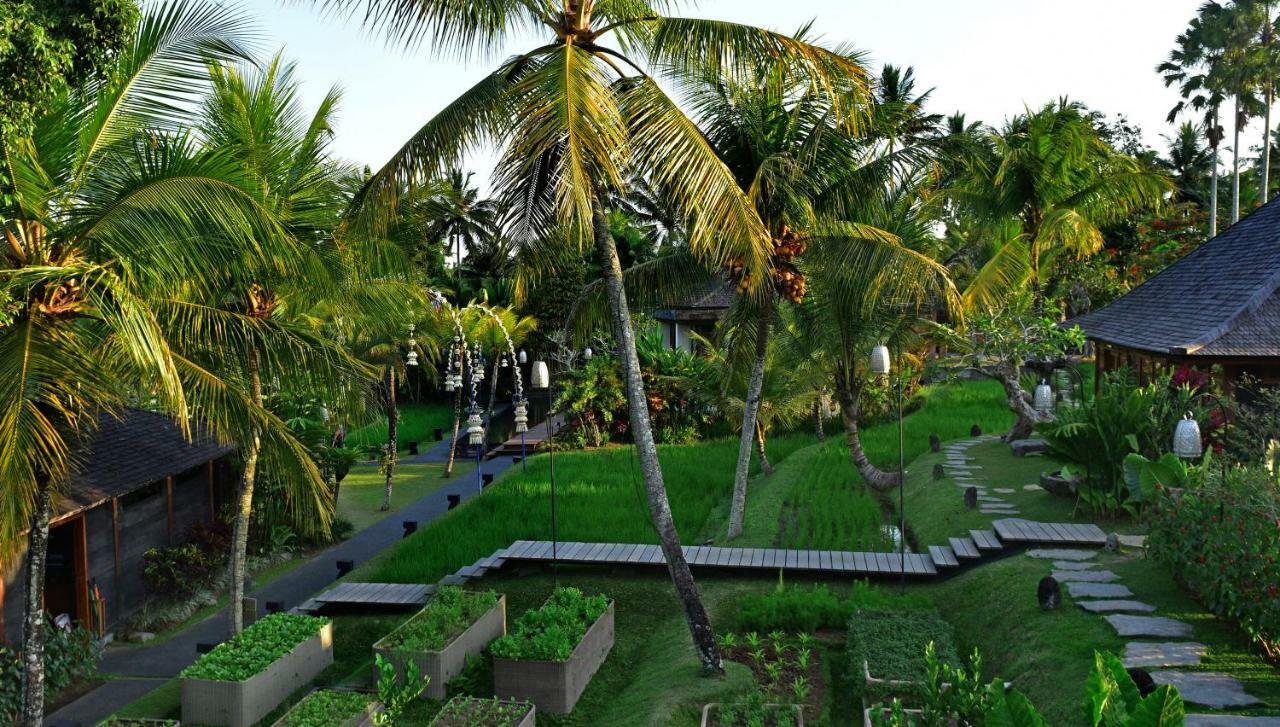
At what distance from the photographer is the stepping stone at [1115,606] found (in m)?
9.13

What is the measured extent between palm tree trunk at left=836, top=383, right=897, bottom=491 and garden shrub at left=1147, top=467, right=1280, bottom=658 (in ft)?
22.5

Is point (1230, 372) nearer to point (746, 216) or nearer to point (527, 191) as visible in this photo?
point (746, 216)

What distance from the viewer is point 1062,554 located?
11180 mm

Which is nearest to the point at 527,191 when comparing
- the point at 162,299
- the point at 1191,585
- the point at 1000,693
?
the point at 162,299

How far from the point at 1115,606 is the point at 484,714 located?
6229 millimetres

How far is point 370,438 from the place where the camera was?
27312 mm

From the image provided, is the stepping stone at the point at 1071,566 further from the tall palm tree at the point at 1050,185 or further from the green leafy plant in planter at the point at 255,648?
the tall palm tree at the point at 1050,185

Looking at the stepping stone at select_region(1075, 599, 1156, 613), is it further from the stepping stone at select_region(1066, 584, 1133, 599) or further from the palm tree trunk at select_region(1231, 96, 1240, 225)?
the palm tree trunk at select_region(1231, 96, 1240, 225)

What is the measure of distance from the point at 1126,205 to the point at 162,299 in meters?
21.0

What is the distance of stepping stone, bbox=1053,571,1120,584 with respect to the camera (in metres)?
10.1

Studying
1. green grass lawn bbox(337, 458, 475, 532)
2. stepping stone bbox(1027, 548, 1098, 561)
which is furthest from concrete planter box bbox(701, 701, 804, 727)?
green grass lawn bbox(337, 458, 475, 532)

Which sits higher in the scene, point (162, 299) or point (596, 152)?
point (596, 152)

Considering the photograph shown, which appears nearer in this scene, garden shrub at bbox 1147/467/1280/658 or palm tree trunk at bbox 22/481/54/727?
garden shrub at bbox 1147/467/1280/658

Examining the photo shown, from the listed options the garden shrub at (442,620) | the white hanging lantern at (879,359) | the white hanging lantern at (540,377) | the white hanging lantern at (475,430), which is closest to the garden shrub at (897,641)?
the white hanging lantern at (879,359)
